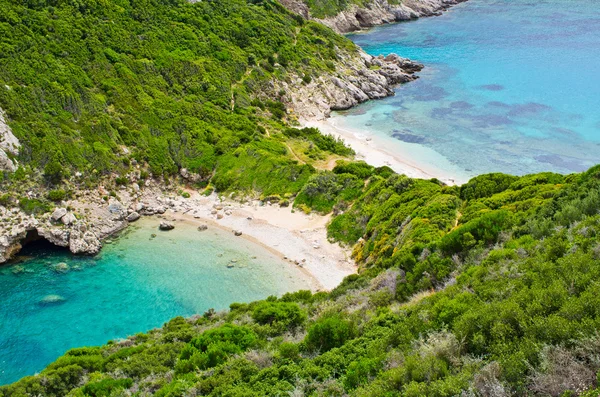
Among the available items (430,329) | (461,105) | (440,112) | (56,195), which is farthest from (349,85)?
(430,329)

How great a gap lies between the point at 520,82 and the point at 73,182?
67.4 m

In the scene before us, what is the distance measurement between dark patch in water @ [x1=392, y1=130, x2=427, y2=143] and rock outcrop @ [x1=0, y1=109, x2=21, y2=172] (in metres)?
42.2

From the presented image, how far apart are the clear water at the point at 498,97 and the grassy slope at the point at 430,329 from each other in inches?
987

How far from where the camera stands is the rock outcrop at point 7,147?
129 feet

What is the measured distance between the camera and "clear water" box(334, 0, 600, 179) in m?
51.6

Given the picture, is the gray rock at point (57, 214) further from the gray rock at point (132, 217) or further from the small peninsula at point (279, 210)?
the gray rock at point (132, 217)

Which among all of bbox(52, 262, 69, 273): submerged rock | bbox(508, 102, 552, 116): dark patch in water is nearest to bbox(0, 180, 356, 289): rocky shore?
bbox(52, 262, 69, 273): submerged rock

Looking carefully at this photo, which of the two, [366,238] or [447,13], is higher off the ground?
[447,13]

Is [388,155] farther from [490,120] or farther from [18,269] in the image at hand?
[18,269]

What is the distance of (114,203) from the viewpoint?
41.8m

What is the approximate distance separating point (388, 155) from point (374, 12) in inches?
3321

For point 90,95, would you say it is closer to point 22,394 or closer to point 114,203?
point 114,203

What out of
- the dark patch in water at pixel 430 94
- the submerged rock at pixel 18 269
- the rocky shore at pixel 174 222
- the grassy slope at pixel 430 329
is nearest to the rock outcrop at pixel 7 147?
the rocky shore at pixel 174 222

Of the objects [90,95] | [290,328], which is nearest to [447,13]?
[90,95]
